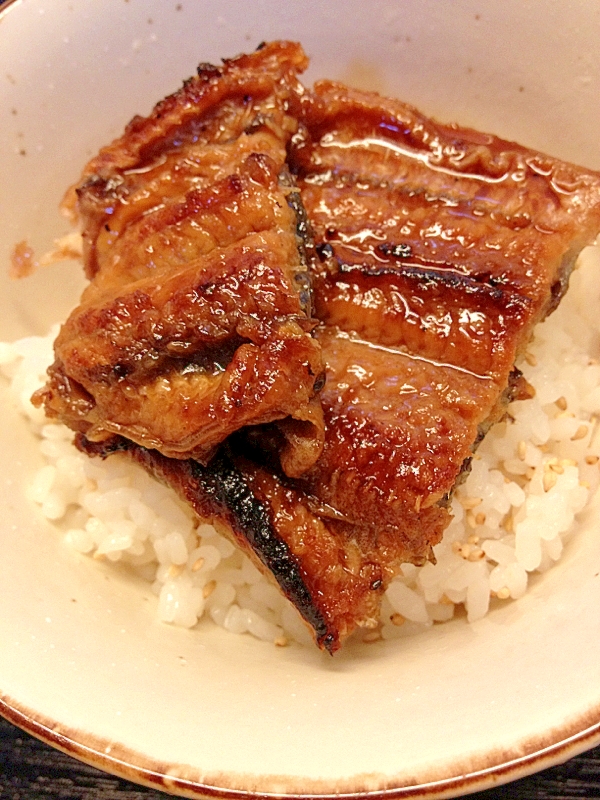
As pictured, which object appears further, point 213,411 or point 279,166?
point 279,166

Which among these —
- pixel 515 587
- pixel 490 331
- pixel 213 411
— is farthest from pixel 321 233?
pixel 515 587

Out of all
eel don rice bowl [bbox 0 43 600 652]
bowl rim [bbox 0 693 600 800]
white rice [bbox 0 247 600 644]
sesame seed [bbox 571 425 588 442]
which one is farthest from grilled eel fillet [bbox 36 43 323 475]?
sesame seed [bbox 571 425 588 442]

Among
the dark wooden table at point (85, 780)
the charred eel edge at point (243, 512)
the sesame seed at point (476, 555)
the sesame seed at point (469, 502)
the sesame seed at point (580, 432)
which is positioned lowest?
the dark wooden table at point (85, 780)

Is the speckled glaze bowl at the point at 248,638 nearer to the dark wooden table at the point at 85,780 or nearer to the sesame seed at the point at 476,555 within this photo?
the sesame seed at the point at 476,555

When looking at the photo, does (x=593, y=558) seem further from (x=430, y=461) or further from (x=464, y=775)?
(x=464, y=775)

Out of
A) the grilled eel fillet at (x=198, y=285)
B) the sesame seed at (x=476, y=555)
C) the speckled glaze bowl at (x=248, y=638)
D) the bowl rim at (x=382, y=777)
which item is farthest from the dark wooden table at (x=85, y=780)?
the grilled eel fillet at (x=198, y=285)

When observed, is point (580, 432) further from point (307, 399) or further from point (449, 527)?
point (307, 399)
